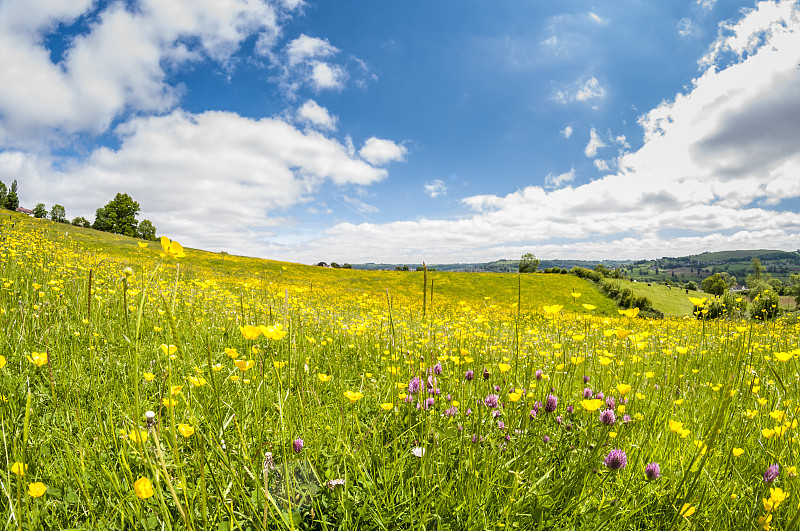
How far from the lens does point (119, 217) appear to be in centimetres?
6819

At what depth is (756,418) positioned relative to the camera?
2855 mm

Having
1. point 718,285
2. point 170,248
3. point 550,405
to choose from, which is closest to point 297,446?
point 170,248

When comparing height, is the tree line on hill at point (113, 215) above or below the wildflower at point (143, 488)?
above

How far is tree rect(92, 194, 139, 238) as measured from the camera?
6681 cm

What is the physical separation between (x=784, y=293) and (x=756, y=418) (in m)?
57.9

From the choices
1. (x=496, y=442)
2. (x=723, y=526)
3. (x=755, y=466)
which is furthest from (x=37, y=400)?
(x=755, y=466)

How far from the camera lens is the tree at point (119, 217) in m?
66.8

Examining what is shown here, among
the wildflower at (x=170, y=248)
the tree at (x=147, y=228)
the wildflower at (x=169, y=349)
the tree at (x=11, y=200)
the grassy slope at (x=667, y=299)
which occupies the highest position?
the tree at (x=11, y=200)

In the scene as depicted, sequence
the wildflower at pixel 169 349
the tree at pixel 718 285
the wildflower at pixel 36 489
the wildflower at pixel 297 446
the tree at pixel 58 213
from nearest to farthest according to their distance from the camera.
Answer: the wildflower at pixel 169 349 < the wildflower at pixel 36 489 < the wildflower at pixel 297 446 < the tree at pixel 718 285 < the tree at pixel 58 213

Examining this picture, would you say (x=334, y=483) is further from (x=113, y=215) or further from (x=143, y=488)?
(x=113, y=215)

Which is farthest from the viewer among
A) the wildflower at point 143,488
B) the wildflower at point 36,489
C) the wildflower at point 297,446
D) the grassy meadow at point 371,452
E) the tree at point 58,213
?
the tree at point 58,213

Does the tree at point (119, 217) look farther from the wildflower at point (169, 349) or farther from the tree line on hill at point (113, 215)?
the wildflower at point (169, 349)

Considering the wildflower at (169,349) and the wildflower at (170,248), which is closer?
the wildflower at (169,349)

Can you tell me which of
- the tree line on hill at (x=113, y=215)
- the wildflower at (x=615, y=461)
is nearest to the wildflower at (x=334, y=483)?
the wildflower at (x=615, y=461)
